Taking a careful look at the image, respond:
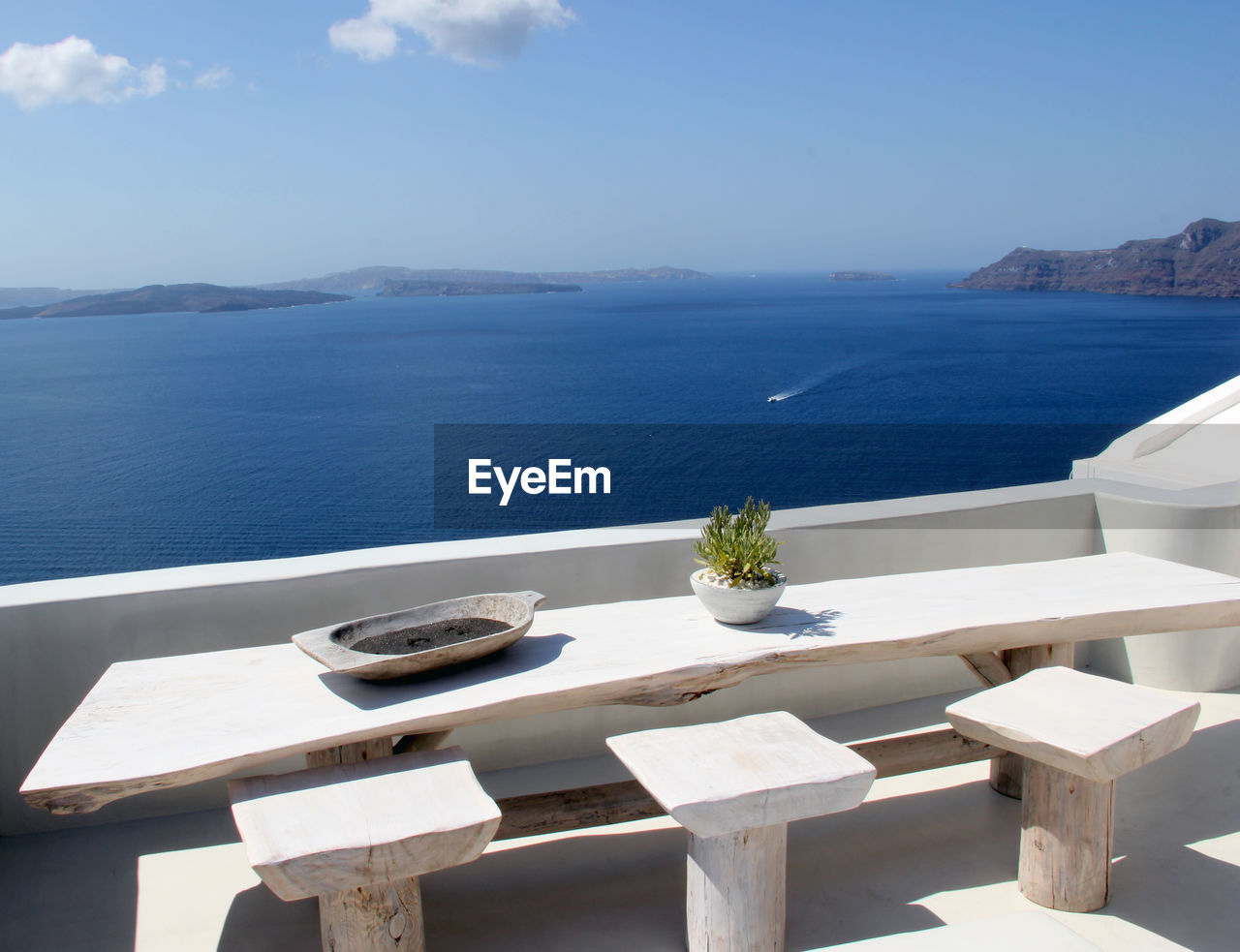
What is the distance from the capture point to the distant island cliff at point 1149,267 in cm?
8169

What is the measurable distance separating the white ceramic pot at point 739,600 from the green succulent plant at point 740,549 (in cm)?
2

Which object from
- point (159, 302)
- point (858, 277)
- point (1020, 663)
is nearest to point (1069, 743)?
point (1020, 663)

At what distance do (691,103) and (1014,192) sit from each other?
3458 centimetres

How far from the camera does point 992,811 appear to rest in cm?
242

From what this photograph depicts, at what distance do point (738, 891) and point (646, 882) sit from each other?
49 centimetres

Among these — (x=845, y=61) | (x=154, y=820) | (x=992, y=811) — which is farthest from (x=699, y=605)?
(x=845, y=61)

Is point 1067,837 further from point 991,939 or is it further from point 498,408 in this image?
point 498,408

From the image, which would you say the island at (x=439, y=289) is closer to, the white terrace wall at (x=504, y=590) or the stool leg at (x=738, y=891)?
the white terrace wall at (x=504, y=590)

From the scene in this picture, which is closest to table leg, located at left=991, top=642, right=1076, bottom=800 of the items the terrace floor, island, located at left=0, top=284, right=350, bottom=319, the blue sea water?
the terrace floor

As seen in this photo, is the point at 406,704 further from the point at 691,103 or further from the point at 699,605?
the point at 691,103

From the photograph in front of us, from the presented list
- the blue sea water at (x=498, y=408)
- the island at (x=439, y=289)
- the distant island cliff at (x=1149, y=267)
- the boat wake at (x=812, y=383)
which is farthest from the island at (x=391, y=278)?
the boat wake at (x=812, y=383)

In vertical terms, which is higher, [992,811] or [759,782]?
[759,782]

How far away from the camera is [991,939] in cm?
138

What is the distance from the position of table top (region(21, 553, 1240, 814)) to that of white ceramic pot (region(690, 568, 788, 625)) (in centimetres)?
3
